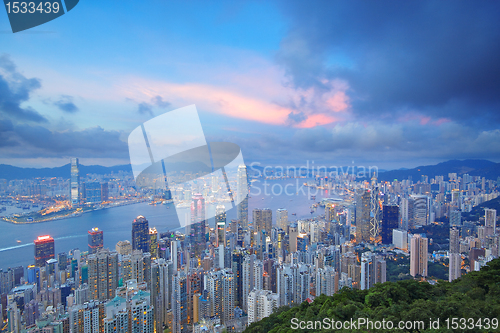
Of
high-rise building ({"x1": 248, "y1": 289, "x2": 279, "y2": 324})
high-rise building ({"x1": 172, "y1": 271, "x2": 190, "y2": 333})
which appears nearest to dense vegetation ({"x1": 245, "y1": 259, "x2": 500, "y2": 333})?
high-rise building ({"x1": 248, "y1": 289, "x2": 279, "y2": 324})

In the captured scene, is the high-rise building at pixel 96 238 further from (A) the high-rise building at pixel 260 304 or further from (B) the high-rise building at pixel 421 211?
(B) the high-rise building at pixel 421 211

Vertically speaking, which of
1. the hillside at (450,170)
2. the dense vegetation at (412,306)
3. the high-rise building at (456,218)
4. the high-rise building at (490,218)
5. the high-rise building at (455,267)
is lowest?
the high-rise building at (455,267)

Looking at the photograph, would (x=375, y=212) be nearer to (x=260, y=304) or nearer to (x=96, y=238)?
(x=260, y=304)

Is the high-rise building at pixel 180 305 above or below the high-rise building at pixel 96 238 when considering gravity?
below

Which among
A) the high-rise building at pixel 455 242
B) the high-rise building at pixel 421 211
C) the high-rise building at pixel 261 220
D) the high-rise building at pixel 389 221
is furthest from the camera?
the high-rise building at pixel 421 211

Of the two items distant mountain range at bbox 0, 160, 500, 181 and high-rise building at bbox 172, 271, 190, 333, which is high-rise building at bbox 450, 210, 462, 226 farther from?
high-rise building at bbox 172, 271, 190, 333

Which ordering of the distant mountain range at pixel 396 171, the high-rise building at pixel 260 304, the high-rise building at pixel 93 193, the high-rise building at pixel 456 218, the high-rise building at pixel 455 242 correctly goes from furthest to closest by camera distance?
1. the high-rise building at pixel 456 218
2. the high-rise building at pixel 93 193
3. the high-rise building at pixel 455 242
4. the distant mountain range at pixel 396 171
5. the high-rise building at pixel 260 304

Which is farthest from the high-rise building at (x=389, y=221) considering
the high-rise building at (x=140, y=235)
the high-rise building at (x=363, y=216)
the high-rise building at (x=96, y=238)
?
the high-rise building at (x=96, y=238)
